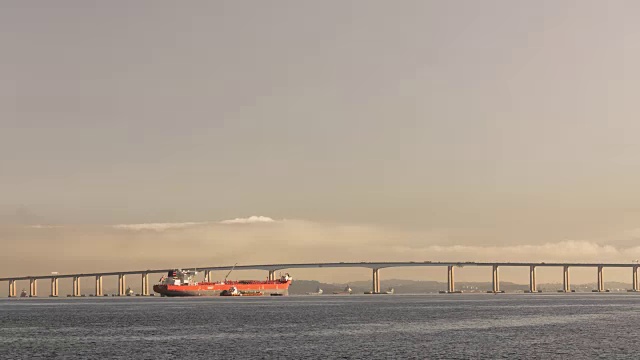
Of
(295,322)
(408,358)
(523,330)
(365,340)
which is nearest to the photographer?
(408,358)

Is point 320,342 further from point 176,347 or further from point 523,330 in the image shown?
point 523,330

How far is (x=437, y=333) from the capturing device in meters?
104

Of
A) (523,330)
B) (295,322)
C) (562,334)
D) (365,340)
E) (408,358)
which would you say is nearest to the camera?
(408,358)

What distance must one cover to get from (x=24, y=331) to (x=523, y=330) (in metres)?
62.6

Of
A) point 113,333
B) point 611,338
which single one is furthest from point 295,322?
point 611,338

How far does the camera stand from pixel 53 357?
253ft

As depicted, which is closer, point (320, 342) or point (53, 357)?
point (53, 357)

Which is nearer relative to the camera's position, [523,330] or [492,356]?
[492,356]

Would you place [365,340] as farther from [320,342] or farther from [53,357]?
[53,357]

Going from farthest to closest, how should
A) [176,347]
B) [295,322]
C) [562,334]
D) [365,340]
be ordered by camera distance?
[295,322], [562,334], [365,340], [176,347]

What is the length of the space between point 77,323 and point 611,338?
7889 cm

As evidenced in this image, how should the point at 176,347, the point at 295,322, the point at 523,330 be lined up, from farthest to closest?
the point at 295,322 < the point at 523,330 < the point at 176,347

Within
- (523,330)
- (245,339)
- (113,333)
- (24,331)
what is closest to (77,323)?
(24,331)

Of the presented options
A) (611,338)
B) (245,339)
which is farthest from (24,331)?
(611,338)
